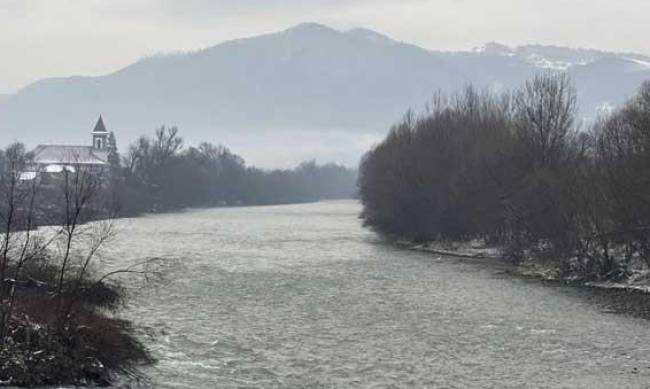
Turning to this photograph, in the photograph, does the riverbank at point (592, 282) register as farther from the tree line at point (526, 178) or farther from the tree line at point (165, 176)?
the tree line at point (165, 176)

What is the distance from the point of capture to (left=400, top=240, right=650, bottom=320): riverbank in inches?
1300

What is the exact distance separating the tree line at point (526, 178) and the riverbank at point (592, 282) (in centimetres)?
89

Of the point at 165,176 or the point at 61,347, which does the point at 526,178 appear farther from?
the point at 165,176

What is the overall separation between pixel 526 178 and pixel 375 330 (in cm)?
3146

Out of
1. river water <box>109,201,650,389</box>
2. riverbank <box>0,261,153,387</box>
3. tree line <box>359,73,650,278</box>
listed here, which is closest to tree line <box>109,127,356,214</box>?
tree line <box>359,73,650,278</box>

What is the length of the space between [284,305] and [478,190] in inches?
1387

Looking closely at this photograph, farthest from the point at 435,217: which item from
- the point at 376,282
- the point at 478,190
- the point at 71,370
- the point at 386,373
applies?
the point at 71,370

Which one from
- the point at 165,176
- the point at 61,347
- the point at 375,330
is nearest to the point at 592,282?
the point at 375,330

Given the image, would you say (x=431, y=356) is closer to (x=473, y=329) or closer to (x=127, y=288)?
(x=473, y=329)

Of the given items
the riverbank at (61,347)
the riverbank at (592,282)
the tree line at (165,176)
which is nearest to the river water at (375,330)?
the riverbank at (61,347)

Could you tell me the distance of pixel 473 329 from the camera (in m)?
27.5

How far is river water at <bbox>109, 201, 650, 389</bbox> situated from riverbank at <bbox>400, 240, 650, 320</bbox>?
4.09ft

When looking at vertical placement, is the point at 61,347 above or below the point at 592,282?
above

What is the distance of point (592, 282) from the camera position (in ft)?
135
